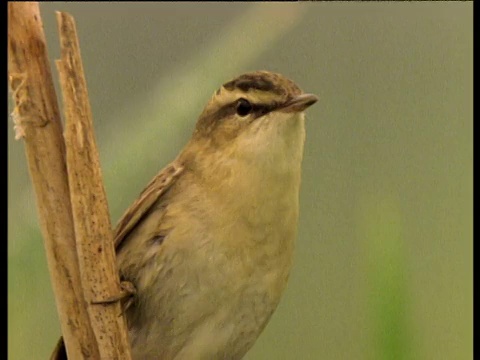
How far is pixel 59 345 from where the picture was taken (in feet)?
3.12

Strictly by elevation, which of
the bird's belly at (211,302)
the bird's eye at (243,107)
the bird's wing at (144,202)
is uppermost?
the bird's eye at (243,107)

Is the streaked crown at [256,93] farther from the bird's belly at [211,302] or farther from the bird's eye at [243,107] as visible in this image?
the bird's belly at [211,302]

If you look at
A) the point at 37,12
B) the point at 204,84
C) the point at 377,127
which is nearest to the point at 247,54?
the point at 204,84

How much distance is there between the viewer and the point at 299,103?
2.90ft

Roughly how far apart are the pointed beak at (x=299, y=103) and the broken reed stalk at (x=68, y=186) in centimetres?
24

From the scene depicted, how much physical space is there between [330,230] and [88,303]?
0.43 meters

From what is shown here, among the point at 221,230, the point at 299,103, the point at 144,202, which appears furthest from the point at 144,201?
the point at 299,103

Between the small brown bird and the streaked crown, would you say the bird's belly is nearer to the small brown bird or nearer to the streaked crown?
the small brown bird

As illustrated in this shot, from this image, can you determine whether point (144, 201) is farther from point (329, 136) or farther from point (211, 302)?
point (329, 136)

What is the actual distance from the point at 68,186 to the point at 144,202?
0.22 metres

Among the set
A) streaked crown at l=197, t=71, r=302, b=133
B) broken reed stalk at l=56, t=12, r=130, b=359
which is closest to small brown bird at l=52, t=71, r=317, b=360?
streaked crown at l=197, t=71, r=302, b=133

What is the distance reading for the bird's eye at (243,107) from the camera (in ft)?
3.02

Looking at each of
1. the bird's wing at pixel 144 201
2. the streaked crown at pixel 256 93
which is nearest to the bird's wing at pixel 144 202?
the bird's wing at pixel 144 201

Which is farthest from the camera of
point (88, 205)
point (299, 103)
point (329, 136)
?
point (329, 136)
